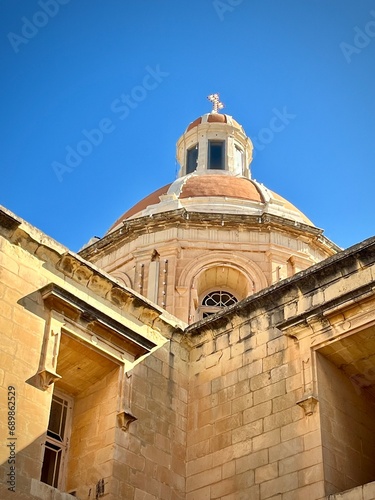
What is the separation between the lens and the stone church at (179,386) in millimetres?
10961

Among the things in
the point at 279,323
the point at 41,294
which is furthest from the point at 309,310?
the point at 41,294

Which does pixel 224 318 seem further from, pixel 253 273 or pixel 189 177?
Result: pixel 189 177

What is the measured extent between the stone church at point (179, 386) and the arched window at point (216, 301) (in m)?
9.42

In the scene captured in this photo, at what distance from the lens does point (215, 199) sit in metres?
24.7

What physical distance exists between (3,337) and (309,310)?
165 inches

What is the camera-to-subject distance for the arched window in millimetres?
23297

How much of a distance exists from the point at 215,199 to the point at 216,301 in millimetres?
3007

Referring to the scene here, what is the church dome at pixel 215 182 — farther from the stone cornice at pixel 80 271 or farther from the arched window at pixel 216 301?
the stone cornice at pixel 80 271

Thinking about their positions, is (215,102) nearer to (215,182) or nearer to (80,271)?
(215,182)

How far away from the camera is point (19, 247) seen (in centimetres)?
1177

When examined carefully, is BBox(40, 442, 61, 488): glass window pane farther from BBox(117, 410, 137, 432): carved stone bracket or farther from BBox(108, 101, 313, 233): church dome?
BBox(108, 101, 313, 233): church dome

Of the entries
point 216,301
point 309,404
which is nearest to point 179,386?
point 309,404

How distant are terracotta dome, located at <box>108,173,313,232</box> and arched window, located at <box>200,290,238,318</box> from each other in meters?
2.31

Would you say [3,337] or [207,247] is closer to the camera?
[3,337]
